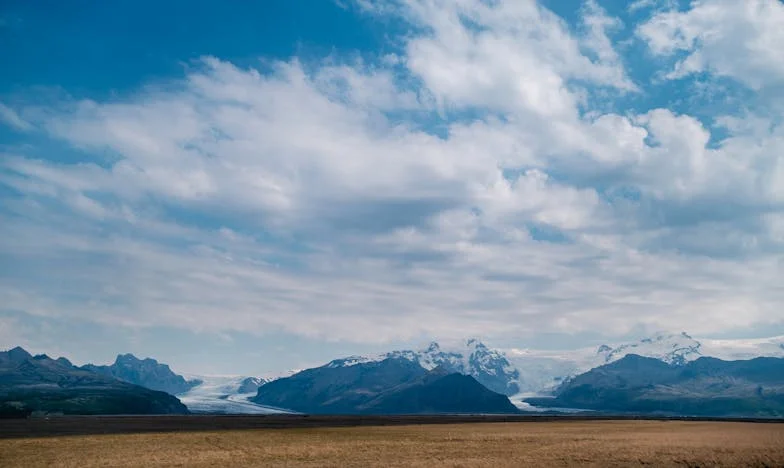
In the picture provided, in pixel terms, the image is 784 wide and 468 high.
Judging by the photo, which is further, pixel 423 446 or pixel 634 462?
pixel 423 446

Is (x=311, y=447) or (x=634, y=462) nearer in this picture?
(x=634, y=462)

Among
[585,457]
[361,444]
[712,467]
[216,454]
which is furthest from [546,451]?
[216,454]

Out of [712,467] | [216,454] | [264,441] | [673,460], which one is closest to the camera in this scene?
[712,467]

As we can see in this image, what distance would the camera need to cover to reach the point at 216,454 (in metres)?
65.0

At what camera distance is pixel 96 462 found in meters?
57.2

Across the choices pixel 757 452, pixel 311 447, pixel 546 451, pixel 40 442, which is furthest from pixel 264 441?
pixel 757 452

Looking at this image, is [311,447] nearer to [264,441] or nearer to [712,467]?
[264,441]

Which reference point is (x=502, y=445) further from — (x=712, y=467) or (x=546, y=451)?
(x=712, y=467)

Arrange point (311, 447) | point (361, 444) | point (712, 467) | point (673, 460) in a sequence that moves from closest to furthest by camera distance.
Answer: point (712, 467) < point (673, 460) < point (311, 447) < point (361, 444)

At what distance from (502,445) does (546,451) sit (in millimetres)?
9623

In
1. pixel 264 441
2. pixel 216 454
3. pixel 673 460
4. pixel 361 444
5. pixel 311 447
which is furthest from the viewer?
pixel 264 441

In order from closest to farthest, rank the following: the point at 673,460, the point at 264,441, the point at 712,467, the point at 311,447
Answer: the point at 712,467 → the point at 673,460 → the point at 311,447 → the point at 264,441

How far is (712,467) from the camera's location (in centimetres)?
5503

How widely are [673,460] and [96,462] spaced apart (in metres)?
56.3
